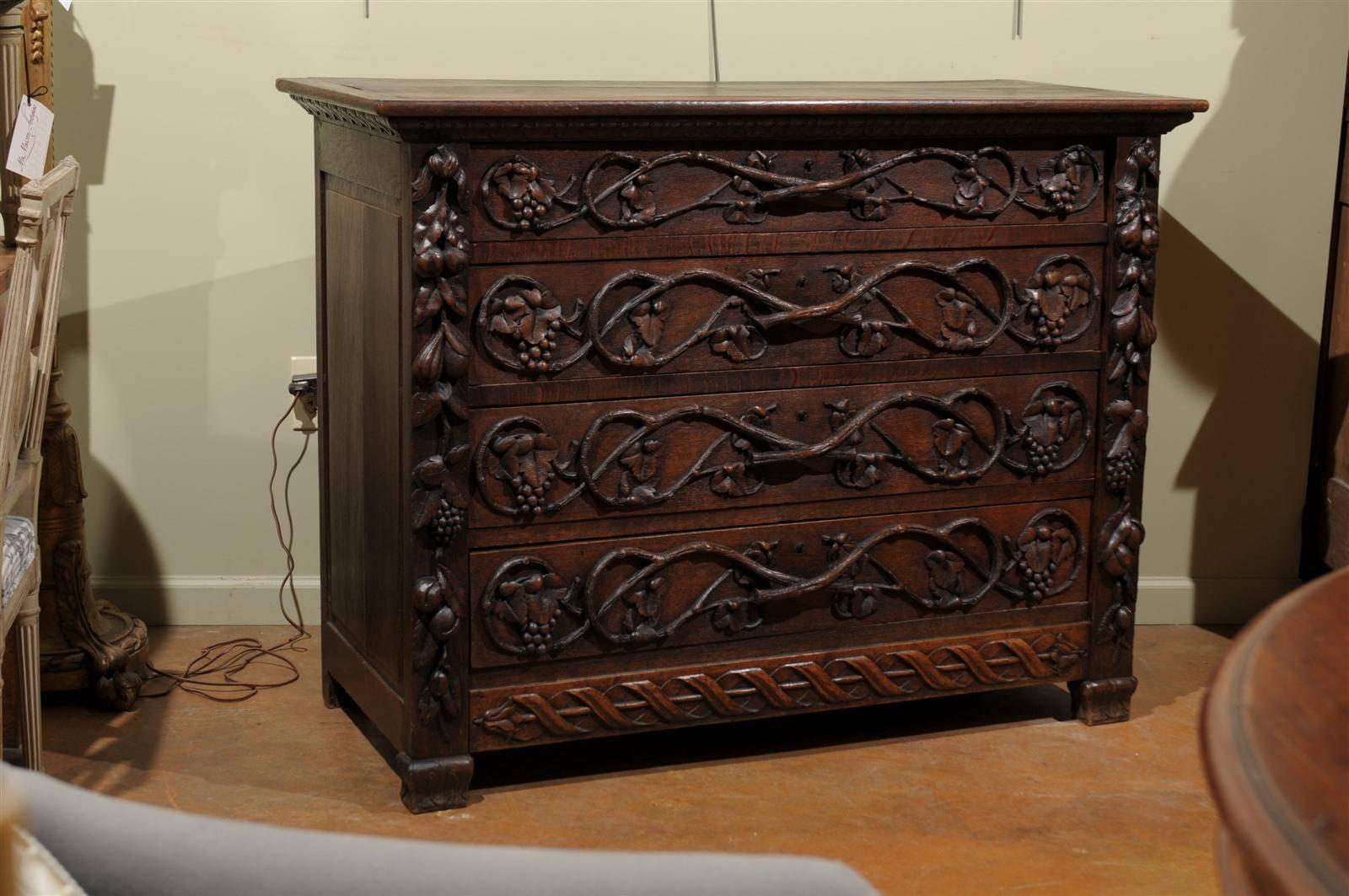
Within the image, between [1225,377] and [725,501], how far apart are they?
55.1 inches

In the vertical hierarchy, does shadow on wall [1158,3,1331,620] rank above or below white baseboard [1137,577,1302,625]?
above

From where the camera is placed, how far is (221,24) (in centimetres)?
303

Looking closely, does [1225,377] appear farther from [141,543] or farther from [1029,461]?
[141,543]

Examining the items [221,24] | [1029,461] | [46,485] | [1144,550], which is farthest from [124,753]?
[1144,550]

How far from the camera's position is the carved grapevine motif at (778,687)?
8.36 feet

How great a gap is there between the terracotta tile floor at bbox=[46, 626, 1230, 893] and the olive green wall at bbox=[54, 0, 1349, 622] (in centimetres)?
48

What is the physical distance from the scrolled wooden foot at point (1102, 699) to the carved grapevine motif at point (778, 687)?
51 mm

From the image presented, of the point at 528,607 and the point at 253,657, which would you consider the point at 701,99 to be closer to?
the point at 528,607

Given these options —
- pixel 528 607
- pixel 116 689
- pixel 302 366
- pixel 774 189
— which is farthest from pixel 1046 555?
pixel 116 689

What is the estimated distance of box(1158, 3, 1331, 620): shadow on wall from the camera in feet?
10.8

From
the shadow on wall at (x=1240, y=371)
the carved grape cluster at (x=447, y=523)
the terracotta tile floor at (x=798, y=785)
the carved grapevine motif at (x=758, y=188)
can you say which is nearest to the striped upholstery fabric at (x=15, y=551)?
the terracotta tile floor at (x=798, y=785)

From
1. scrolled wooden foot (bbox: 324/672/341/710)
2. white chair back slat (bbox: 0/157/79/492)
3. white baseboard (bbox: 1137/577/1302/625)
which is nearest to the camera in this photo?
white chair back slat (bbox: 0/157/79/492)

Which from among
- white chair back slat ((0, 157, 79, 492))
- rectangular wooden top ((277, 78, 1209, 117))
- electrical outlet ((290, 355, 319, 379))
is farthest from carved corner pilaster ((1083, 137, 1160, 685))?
white chair back slat ((0, 157, 79, 492))

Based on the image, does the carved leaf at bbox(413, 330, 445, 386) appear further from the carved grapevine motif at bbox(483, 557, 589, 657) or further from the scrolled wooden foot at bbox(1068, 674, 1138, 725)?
the scrolled wooden foot at bbox(1068, 674, 1138, 725)
